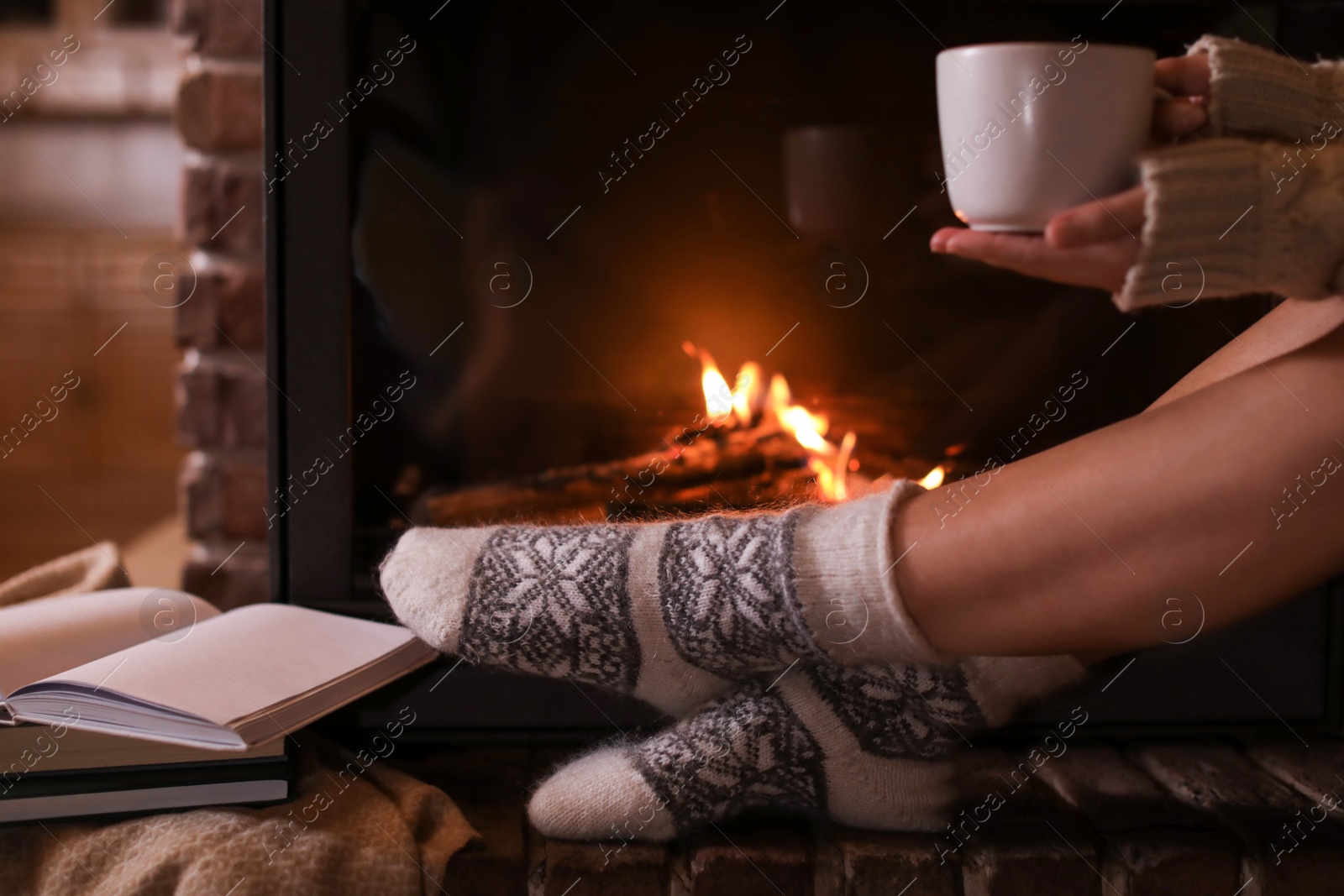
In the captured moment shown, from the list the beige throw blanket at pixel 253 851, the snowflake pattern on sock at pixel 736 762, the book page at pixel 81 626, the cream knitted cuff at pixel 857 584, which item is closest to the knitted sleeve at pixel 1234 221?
the cream knitted cuff at pixel 857 584

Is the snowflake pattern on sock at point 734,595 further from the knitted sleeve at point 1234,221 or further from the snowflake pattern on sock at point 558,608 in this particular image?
the knitted sleeve at point 1234,221

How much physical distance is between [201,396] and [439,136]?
1.11 ft

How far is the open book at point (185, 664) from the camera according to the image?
602mm

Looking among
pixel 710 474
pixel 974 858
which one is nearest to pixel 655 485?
pixel 710 474

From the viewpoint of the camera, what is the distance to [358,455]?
83cm

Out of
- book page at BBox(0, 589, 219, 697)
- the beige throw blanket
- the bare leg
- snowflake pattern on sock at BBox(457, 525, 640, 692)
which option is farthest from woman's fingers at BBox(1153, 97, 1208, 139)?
book page at BBox(0, 589, 219, 697)

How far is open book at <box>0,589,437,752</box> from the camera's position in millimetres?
602

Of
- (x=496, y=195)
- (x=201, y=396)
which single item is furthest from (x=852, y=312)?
(x=201, y=396)

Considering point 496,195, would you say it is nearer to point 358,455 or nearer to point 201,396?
point 358,455

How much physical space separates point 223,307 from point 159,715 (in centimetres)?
46

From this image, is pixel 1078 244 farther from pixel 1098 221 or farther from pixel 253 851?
pixel 253 851

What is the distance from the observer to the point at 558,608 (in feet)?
2.11

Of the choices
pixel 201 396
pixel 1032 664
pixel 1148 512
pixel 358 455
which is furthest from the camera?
pixel 201 396

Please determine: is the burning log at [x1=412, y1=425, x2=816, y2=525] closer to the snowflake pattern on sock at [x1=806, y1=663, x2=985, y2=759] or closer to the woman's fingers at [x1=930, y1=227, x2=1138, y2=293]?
the snowflake pattern on sock at [x1=806, y1=663, x2=985, y2=759]
